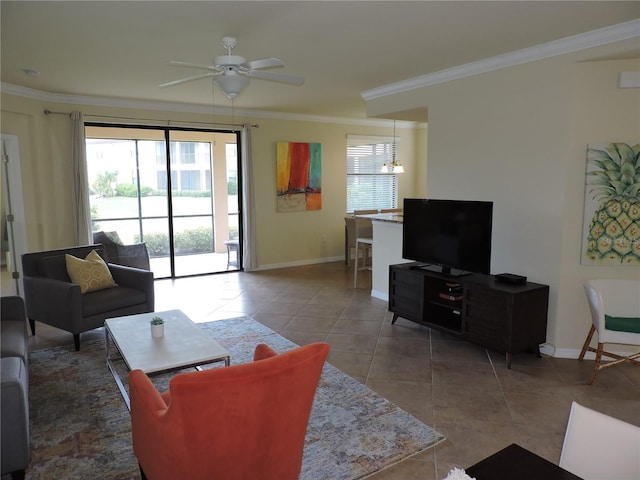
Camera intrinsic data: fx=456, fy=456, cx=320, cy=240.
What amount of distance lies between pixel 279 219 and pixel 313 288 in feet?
6.22

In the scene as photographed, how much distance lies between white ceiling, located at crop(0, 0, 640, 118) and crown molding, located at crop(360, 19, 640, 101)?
0.09m

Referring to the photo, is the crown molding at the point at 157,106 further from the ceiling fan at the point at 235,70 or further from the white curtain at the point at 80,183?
the ceiling fan at the point at 235,70

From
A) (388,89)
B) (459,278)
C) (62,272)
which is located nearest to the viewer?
(459,278)

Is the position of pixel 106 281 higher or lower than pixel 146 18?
lower

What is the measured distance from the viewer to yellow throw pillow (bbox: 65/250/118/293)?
4391mm

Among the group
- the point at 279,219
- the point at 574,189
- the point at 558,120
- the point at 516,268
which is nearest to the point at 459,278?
the point at 516,268

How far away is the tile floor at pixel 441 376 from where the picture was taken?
9.03 ft

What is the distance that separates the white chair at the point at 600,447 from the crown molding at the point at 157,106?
20.1 feet

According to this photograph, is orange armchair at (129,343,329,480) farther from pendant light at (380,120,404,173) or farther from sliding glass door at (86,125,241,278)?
pendant light at (380,120,404,173)

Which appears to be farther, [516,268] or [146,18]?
[516,268]

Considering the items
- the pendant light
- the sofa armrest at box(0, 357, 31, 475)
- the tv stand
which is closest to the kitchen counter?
the tv stand

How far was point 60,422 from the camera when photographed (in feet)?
9.62

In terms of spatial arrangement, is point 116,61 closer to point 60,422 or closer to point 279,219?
point 60,422

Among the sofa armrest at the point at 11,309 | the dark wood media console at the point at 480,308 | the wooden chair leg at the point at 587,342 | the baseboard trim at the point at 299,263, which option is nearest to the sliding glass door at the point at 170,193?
the baseboard trim at the point at 299,263
